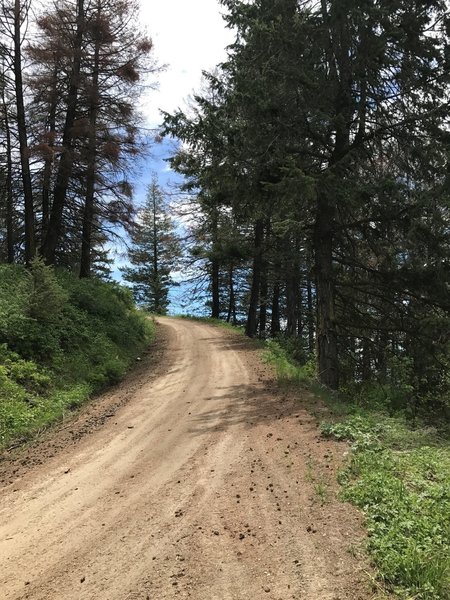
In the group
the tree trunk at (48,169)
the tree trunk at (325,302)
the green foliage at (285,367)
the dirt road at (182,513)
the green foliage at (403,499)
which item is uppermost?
the tree trunk at (48,169)

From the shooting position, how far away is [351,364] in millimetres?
13703

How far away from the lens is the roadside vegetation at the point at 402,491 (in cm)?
341

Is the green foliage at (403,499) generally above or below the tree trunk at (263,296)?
below

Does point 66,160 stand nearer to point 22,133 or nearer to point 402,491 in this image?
point 22,133

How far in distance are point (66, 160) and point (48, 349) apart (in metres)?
8.67

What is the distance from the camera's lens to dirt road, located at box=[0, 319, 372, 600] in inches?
141

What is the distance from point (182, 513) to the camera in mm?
4758

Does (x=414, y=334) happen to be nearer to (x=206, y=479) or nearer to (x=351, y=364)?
(x=351, y=364)

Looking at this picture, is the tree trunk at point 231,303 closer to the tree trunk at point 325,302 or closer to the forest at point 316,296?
the forest at point 316,296

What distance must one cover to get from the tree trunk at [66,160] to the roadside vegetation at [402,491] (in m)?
13.4

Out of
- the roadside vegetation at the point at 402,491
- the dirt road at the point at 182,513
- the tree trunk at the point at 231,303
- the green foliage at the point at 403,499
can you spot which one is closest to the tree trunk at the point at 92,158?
the dirt road at the point at 182,513

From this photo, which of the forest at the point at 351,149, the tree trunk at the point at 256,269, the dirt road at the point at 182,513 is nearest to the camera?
the dirt road at the point at 182,513

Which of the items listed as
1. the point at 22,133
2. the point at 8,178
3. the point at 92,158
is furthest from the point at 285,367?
the point at 8,178

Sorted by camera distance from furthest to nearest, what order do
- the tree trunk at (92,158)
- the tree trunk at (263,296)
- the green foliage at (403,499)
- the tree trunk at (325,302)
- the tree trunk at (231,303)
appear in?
the tree trunk at (231,303)
the tree trunk at (263,296)
the tree trunk at (92,158)
the tree trunk at (325,302)
the green foliage at (403,499)
